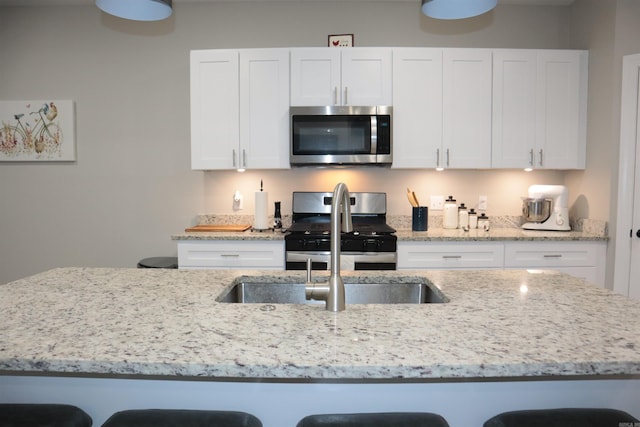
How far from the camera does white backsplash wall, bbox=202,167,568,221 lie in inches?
141

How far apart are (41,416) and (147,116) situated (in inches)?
120

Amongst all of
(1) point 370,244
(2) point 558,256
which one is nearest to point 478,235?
(2) point 558,256

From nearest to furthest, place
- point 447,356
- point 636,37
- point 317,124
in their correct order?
1. point 447,356
2. point 636,37
3. point 317,124

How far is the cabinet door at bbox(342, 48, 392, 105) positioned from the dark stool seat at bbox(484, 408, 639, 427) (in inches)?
99.9

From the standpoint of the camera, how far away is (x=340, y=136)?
123 inches

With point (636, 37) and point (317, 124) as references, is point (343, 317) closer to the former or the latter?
point (317, 124)

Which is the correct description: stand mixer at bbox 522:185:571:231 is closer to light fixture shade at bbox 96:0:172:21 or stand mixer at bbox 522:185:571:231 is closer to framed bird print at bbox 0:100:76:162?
light fixture shade at bbox 96:0:172:21

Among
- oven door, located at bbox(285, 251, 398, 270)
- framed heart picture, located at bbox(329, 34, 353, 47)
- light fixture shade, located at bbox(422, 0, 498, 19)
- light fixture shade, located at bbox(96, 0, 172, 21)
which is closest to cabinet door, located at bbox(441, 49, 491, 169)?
framed heart picture, located at bbox(329, 34, 353, 47)

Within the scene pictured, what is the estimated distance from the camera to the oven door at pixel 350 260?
2971 millimetres

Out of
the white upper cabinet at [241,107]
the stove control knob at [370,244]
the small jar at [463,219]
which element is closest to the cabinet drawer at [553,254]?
the small jar at [463,219]

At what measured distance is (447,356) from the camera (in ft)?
2.94

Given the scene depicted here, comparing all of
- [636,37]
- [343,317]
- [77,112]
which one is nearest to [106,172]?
[77,112]

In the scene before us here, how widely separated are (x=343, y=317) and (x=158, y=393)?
0.56m

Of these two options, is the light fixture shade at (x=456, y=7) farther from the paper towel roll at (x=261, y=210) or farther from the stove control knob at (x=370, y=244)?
the paper towel roll at (x=261, y=210)
